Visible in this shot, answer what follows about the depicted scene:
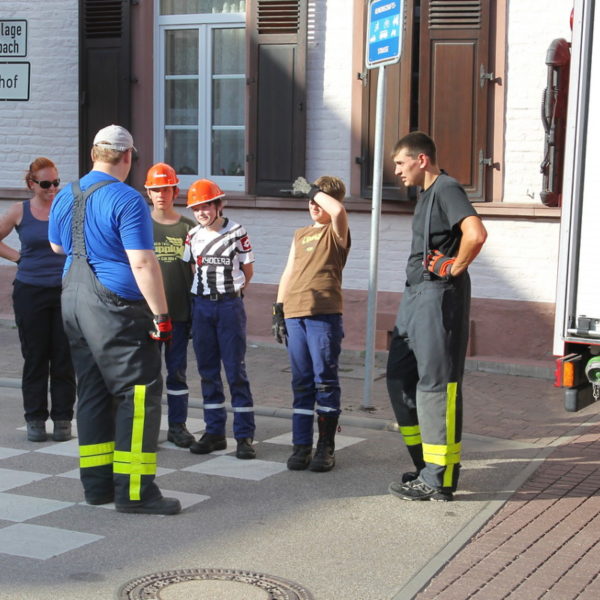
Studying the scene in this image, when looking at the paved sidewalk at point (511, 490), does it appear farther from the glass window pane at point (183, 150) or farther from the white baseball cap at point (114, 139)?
the glass window pane at point (183, 150)

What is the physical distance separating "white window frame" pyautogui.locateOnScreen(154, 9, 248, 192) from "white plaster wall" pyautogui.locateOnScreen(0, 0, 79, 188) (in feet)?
2.97

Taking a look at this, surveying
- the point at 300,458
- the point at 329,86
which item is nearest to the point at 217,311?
the point at 300,458

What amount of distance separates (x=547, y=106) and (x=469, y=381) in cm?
286

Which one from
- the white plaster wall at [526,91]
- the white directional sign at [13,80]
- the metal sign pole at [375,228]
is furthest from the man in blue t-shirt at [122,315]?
the white directional sign at [13,80]

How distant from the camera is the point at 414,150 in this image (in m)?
6.66

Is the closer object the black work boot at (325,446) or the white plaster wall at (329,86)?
the black work boot at (325,446)

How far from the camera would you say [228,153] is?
1319cm

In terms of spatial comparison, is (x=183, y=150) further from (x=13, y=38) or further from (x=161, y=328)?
(x=161, y=328)

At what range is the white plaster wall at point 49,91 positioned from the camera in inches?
529

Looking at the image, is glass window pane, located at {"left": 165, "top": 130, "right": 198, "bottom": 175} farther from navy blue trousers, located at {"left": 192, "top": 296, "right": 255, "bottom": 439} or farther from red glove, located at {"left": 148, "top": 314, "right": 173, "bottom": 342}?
red glove, located at {"left": 148, "top": 314, "right": 173, "bottom": 342}

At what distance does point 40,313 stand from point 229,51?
18.9ft

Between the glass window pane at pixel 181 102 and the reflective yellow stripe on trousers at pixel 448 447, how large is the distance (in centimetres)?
737

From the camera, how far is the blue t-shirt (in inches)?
244

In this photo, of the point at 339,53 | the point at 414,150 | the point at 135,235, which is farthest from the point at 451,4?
the point at 135,235
